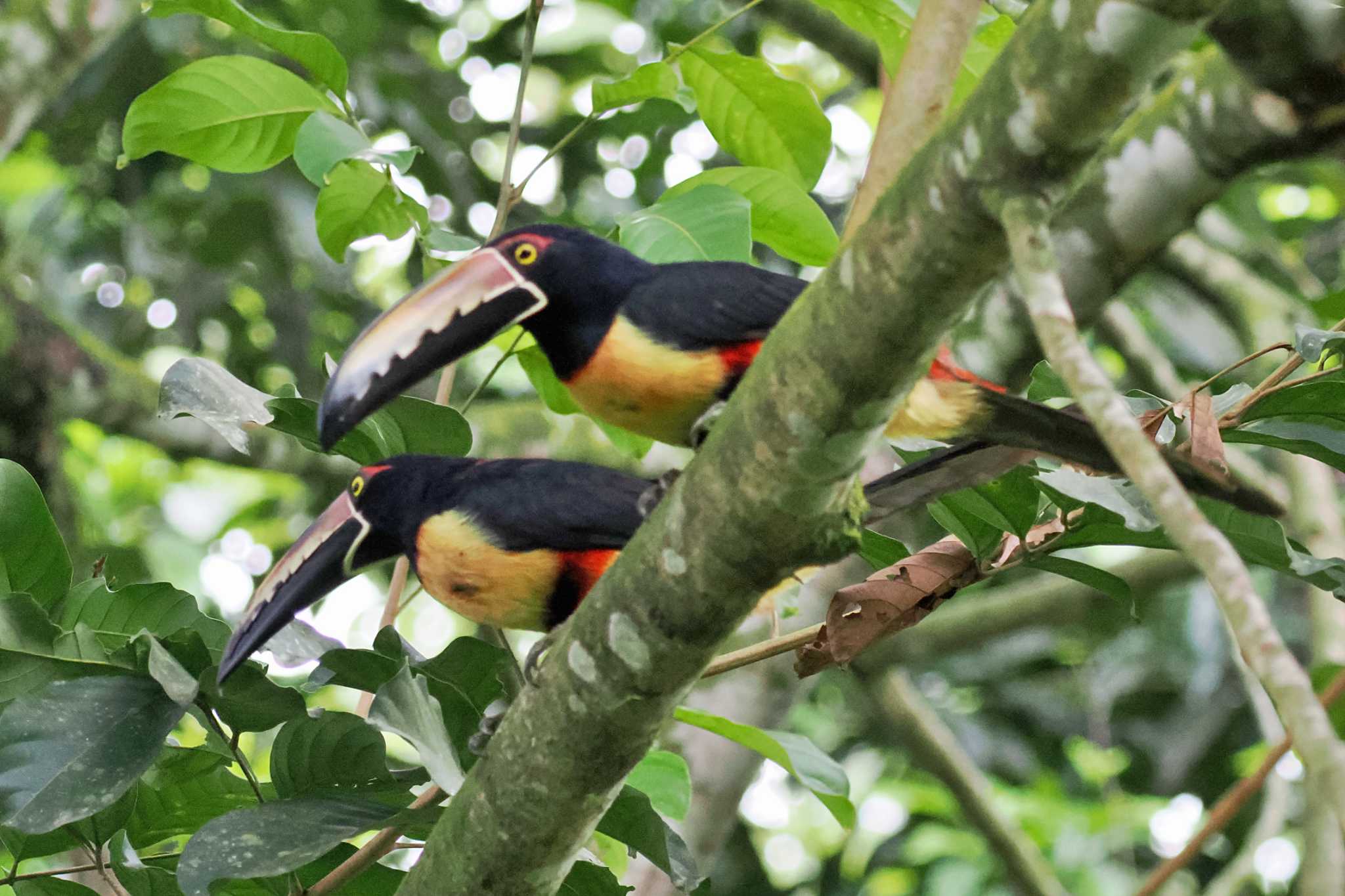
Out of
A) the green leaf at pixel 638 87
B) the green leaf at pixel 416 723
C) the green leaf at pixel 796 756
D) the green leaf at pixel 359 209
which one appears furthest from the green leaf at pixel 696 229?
the green leaf at pixel 416 723

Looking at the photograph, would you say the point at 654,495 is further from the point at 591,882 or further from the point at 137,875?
the point at 137,875

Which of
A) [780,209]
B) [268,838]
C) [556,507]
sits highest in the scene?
[780,209]

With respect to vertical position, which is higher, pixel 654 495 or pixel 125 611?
pixel 654 495

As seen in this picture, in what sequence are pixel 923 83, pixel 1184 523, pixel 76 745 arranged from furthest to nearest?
pixel 76 745, pixel 923 83, pixel 1184 523

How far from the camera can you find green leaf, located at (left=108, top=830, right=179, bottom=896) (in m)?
1.87

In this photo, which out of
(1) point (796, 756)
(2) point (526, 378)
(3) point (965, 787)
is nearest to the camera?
(1) point (796, 756)

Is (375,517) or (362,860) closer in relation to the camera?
(362,860)

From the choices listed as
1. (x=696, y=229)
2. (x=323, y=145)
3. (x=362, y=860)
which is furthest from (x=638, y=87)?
(x=362, y=860)

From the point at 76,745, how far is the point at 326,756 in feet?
1.10

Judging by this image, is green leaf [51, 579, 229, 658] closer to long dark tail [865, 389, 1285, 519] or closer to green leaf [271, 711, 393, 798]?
green leaf [271, 711, 393, 798]

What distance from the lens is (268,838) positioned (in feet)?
5.76

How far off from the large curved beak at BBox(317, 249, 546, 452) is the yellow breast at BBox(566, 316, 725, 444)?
5.0 inches

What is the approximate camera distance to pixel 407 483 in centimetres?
241

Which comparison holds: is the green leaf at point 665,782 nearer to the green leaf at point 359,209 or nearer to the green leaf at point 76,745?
the green leaf at point 76,745
